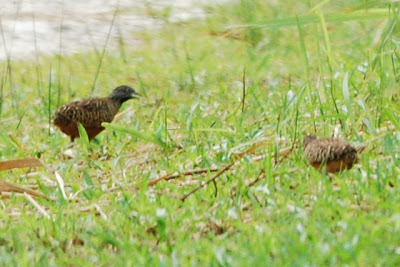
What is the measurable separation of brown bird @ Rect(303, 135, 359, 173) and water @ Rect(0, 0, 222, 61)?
464 cm

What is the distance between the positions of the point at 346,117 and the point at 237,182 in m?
0.76

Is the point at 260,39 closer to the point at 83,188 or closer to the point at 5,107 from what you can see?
the point at 5,107

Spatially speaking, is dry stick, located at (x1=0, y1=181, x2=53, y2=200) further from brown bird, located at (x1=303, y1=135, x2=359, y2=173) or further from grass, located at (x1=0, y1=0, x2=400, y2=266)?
brown bird, located at (x1=303, y1=135, x2=359, y2=173)

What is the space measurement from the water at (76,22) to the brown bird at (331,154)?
4.64 metres

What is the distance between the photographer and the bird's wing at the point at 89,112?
6.08 m

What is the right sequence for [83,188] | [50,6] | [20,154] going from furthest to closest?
[50,6]
[20,154]
[83,188]

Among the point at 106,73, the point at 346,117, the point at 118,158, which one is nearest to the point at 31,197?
the point at 118,158

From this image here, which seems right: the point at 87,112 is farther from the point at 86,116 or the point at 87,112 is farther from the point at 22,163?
the point at 22,163

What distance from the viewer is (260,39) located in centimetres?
876

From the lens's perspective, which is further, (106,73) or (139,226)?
→ (106,73)

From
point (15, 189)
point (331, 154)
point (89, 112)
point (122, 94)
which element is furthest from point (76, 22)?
point (331, 154)

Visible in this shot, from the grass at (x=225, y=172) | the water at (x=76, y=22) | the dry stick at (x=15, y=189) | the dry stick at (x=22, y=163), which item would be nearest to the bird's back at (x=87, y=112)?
the grass at (x=225, y=172)

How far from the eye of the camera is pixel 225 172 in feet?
15.8

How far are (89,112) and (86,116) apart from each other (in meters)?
0.07
